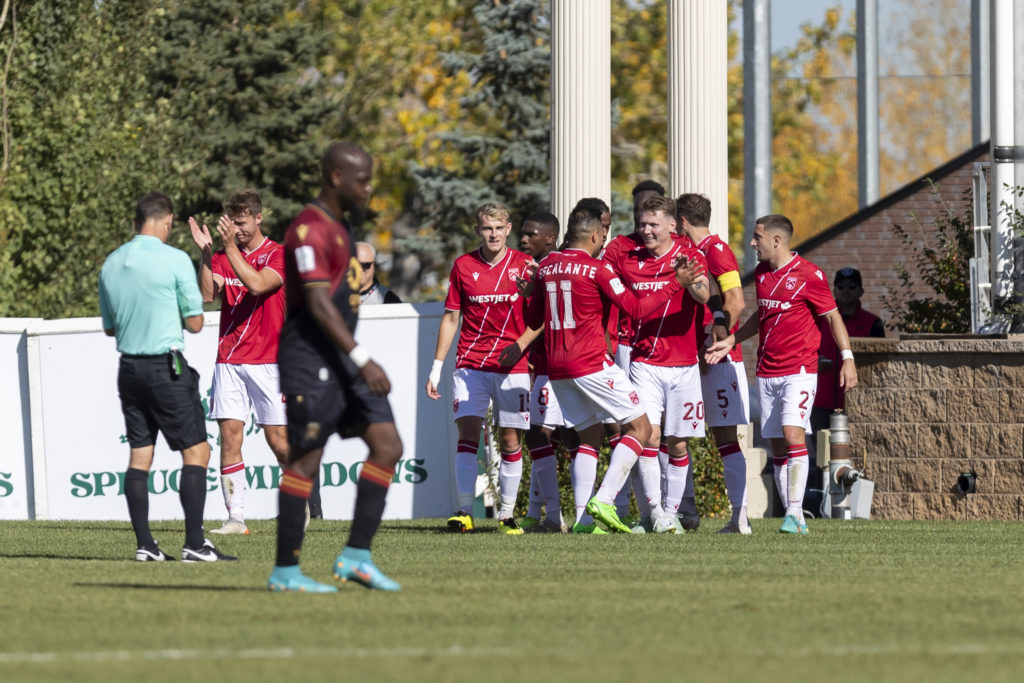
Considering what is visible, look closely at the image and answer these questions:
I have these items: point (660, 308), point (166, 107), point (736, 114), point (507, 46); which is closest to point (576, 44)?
point (660, 308)

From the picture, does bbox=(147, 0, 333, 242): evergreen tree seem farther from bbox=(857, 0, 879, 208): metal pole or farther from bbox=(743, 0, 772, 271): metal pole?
bbox=(743, 0, 772, 271): metal pole

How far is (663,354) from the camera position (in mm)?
13250

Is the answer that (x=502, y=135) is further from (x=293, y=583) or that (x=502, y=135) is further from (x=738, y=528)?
(x=293, y=583)

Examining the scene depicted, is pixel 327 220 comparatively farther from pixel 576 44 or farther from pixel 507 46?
pixel 507 46

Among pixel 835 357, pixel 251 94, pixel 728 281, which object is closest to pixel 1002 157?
pixel 835 357

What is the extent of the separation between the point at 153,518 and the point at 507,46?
22709 millimetres

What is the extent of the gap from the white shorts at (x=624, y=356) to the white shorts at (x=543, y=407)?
21.1 inches

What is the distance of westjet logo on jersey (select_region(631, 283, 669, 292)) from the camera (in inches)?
514

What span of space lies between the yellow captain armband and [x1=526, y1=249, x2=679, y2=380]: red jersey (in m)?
0.42

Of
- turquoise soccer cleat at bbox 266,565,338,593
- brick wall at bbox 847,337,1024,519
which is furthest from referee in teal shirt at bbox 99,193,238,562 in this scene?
brick wall at bbox 847,337,1024,519

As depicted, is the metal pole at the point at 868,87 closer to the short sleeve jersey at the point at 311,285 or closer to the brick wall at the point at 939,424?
the brick wall at the point at 939,424

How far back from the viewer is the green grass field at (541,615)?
21.6 feet

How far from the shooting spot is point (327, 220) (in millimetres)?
8805

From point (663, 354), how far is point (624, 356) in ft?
1.24
